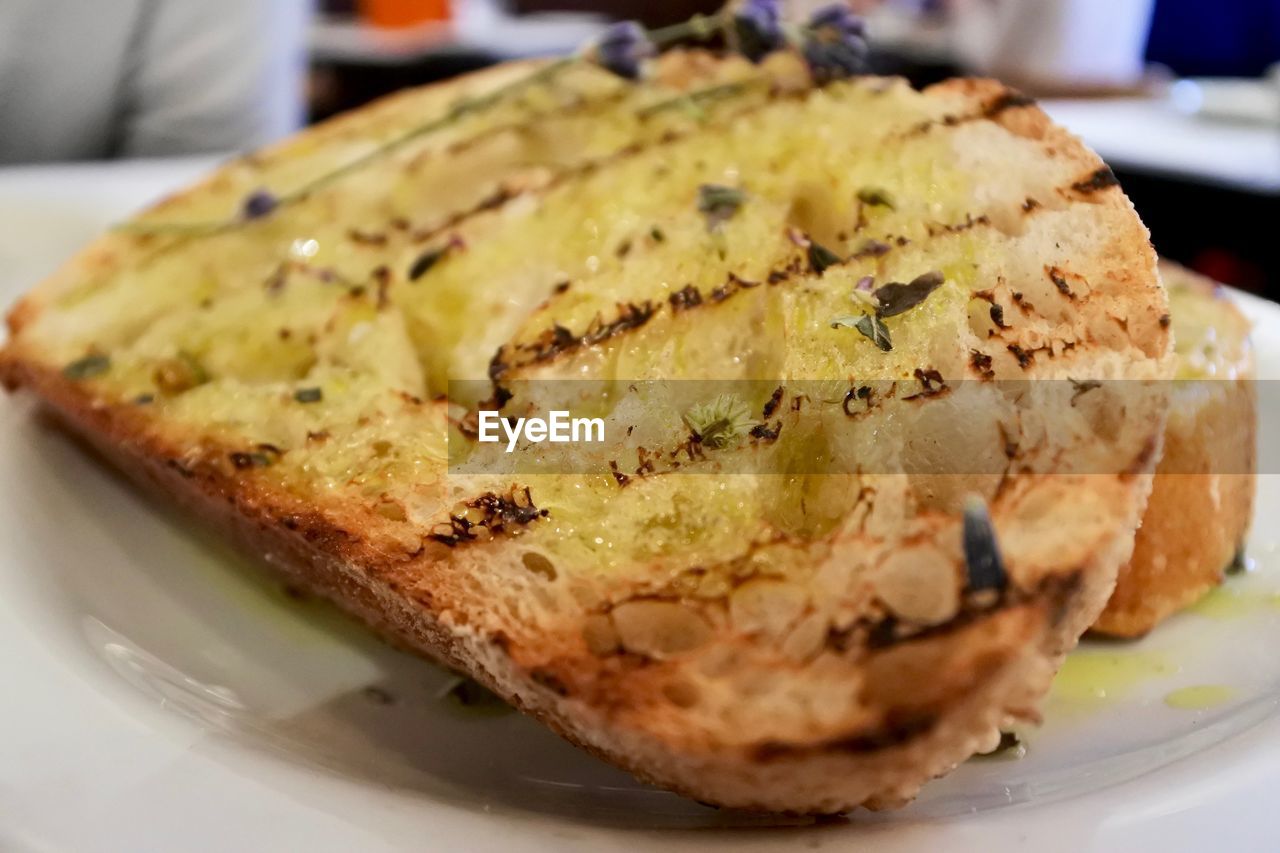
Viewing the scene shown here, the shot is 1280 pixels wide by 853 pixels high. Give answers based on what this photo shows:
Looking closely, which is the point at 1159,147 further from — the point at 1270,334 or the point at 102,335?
the point at 102,335

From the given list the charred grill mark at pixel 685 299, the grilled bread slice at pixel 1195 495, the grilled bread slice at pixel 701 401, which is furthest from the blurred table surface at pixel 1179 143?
the charred grill mark at pixel 685 299

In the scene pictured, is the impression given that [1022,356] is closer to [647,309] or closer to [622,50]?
[647,309]

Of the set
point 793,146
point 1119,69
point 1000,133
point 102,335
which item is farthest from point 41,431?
point 1119,69

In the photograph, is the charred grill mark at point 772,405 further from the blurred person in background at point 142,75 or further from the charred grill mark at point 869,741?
the blurred person in background at point 142,75

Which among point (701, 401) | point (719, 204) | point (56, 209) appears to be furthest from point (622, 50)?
point (56, 209)

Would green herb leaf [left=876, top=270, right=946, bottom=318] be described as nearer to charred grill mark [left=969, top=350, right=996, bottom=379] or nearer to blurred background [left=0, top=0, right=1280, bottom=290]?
charred grill mark [left=969, top=350, right=996, bottom=379]
